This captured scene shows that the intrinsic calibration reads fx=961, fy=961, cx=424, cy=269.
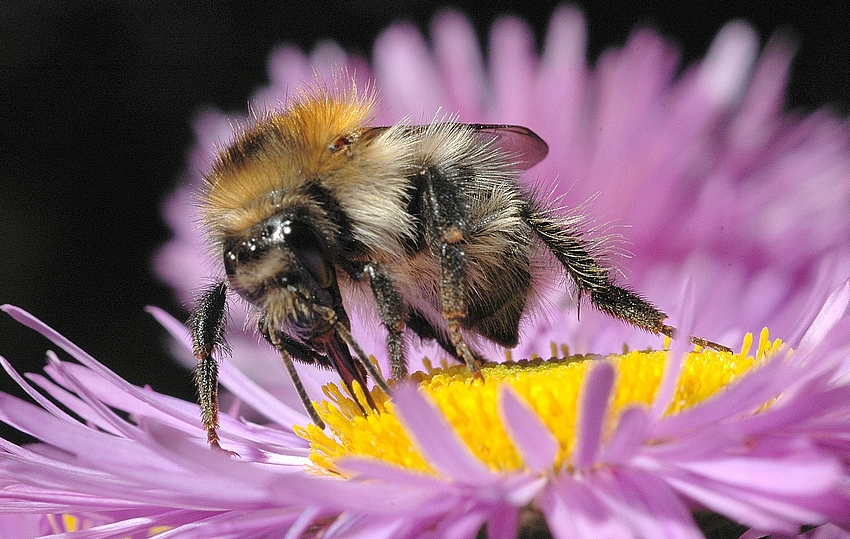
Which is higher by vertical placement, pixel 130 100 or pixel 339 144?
pixel 130 100

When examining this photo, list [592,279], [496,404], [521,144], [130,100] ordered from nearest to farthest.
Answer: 1. [496,404]
2. [592,279]
3. [521,144]
4. [130,100]

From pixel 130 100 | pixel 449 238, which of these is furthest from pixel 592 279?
pixel 130 100

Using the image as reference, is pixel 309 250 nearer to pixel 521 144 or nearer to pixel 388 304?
pixel 388 304

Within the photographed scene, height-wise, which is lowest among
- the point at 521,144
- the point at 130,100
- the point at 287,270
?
the point at 287,270

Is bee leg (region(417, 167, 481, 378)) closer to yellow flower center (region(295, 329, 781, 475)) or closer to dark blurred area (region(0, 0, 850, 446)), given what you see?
yellow flower center (region(295, 329, 781, 475))

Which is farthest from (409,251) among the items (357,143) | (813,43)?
(813,43)

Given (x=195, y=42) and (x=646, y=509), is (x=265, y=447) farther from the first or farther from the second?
(x=195, y=42)
